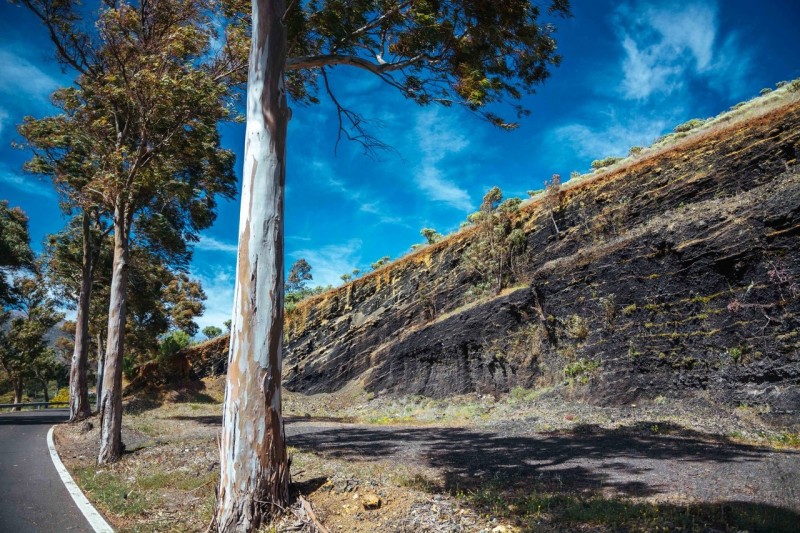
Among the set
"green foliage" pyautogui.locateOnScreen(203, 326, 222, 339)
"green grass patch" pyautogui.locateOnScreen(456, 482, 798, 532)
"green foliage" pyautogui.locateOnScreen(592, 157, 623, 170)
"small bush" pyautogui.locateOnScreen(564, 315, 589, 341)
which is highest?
"green foliage" pyautogui.locateOnScreen(592, 157, 623, 170)

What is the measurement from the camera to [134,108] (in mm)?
11516

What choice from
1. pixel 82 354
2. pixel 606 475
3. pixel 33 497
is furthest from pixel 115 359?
pixel 606 475

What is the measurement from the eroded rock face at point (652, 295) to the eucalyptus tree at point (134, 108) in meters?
12.4

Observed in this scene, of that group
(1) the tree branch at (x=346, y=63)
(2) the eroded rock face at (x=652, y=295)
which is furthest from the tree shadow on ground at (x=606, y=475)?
(1) the tree branch at (x=346, y=63)

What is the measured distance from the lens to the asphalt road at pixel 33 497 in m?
5.15

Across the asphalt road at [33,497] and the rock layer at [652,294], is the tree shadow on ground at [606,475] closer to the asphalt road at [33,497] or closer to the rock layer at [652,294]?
the rock layer at [652,294]

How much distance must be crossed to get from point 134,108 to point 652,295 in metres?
15.4

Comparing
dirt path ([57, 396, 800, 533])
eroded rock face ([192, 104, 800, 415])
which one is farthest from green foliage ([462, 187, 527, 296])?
dirt path ([57, 396, 800, 533])

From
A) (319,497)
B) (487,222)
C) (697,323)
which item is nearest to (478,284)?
(487,222)

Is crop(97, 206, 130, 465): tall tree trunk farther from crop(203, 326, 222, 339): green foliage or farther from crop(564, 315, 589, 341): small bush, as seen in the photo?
crop(203, 326, 222, 339): green foliage

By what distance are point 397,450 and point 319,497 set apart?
4.48 meters

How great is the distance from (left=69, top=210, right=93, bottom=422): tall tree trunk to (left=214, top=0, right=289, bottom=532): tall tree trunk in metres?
16.0

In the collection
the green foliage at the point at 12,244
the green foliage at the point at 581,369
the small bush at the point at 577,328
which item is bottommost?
the green foliage at the point at 581,369

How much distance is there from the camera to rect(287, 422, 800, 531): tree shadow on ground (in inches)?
159
